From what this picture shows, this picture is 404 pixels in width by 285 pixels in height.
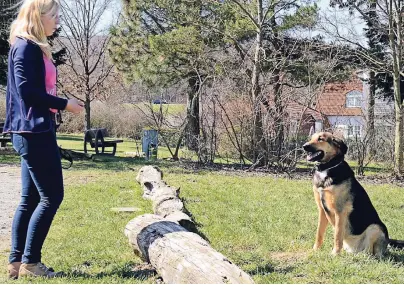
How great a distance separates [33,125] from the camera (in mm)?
4070

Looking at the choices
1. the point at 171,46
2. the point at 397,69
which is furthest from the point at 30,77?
the point at 171,46

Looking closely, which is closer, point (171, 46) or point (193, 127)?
point (193, 127)

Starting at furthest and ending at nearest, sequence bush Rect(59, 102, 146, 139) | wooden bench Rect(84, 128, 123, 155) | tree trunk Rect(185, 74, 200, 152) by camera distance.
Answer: bush Rect(59, 102, 146, 139), wooden bench Rect(84, 128, 123, 155), tree trunk Rect(185, 74, 200, 152)

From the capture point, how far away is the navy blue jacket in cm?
405

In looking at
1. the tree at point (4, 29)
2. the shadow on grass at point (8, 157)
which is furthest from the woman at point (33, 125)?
the tree at point (4, 29)

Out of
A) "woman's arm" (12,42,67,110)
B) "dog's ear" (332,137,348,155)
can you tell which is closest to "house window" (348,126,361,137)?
"dog's ear" (332,137,348,155)

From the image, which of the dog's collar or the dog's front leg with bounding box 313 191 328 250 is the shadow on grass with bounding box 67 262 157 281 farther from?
the dog's collar

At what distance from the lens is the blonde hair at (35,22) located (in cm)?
413

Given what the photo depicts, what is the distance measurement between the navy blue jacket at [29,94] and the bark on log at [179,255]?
1427mm

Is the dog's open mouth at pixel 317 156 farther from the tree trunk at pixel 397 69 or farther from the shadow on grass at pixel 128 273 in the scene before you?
the tree trunk at pixel 397 69

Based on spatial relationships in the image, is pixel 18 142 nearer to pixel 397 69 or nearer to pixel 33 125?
pixel 33 125

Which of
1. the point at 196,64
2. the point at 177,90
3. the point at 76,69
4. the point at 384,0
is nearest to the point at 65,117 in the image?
the point at 76,69

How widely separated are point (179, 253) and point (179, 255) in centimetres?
4

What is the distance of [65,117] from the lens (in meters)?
38.4
